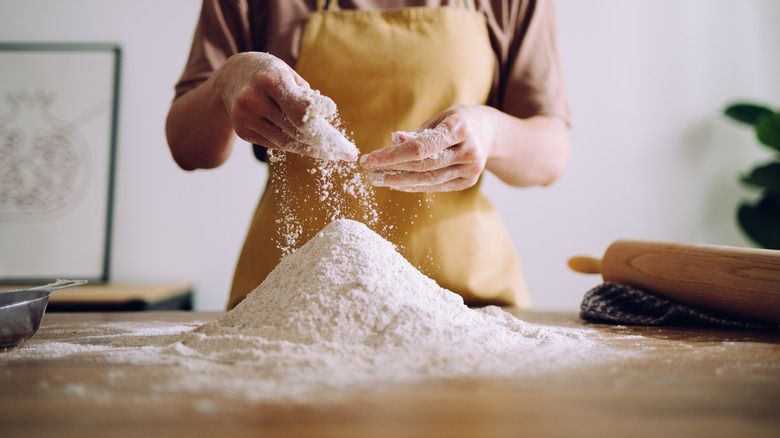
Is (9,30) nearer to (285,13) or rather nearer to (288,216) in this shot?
(285,13)

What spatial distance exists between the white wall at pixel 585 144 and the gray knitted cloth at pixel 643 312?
1077 mm

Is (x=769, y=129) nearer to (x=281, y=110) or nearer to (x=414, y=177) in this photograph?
(x=414, y=177)

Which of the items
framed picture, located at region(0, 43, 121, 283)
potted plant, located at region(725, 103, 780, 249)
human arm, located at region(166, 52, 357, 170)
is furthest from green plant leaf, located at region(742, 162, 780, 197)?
framed picture, located at region(0, 43, 121, 283)

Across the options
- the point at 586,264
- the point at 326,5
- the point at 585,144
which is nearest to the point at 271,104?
the point at 326,5

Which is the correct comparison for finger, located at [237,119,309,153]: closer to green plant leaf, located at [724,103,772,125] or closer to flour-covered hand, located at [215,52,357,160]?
flour-covered hand, located at [215,52,357,160]

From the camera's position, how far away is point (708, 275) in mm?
730

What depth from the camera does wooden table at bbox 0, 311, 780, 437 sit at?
310 millimetres

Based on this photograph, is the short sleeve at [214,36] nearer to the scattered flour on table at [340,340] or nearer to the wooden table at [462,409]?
the scattered flour on table at [340,340]

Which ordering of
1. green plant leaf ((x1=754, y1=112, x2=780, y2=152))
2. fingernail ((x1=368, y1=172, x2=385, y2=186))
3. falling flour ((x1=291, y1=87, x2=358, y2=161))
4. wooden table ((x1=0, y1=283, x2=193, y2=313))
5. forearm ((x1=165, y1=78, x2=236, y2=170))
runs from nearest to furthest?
falling flour ((x1=291, y1=87, x2=358, y2=161)) → fingernail ((x1=368, y1=172, x2=385, y2=186)) → forearm ((x1=165, y1=78, x2=236, y2=170)) → wooden table ((x1=0, y1=283, x2=193, y2=313)) → green plant leaf ((x1=754, y1=112, x2=780, y2=152))

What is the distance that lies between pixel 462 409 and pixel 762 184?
1902mm

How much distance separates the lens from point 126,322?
2.54 feet

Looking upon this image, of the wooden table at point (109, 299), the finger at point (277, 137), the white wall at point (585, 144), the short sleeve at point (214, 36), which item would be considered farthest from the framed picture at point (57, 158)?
the finger at point (277, 137)

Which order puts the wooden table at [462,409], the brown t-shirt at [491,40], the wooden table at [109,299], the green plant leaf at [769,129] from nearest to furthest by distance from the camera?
1. the wooden table at [462,409]
2. the brown t-shirt at [491,40]
3. the wooden table at [109,299]
4. the green plant leaf at [769,129]

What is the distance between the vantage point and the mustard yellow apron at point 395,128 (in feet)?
Result: 2.83
